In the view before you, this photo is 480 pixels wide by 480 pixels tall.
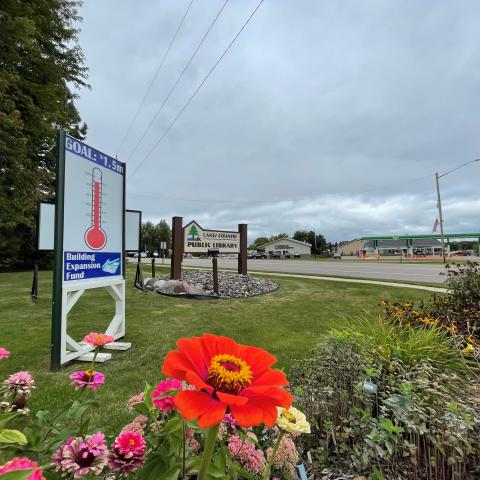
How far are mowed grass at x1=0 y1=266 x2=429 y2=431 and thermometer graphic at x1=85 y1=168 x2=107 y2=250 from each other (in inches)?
67.2

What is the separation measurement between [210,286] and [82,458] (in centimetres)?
1090

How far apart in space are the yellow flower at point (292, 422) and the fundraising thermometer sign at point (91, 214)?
13.1 ft

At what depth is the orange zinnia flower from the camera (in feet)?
2.11

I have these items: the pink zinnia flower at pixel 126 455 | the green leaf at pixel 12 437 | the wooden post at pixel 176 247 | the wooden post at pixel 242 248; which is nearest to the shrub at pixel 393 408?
the pink zinnia flower at pixel 126 455

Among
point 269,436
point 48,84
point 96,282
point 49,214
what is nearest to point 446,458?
point 269,436

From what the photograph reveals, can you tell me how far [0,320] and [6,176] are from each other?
10803 millimetres

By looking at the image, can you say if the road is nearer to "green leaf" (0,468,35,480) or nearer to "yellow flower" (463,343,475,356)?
"yellow flower" (463,343,475,356)

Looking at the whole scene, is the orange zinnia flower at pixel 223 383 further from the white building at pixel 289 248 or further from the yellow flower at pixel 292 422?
the white building at pixel 289 248

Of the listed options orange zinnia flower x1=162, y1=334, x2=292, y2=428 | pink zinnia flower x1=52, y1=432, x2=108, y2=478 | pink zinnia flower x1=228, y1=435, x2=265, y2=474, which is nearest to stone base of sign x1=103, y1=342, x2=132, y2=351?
pink zinnia flower x1=228, y1=435, x2=265, y2=474

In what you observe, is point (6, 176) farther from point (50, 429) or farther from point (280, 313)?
point (50, 429)

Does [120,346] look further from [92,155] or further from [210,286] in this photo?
[210,286]

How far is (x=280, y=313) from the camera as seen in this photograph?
25.8 ft

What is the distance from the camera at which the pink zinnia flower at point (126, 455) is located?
0.94 metres

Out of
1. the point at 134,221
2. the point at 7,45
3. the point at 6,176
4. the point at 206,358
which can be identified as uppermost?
the point at 7,45
